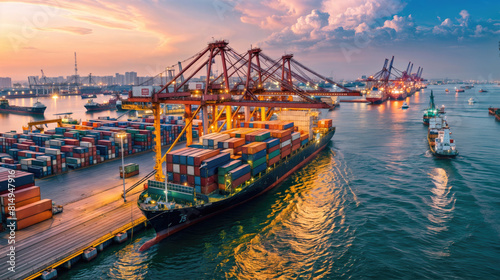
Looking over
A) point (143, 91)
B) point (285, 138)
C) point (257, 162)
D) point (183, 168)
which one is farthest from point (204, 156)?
point (285, 138)

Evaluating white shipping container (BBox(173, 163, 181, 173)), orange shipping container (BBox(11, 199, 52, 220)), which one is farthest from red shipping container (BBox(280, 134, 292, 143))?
orange shipping container (BBox(11, 199, 52, 220))

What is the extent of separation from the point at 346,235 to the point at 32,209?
1152 inches

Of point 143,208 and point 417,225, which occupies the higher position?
point 143,208

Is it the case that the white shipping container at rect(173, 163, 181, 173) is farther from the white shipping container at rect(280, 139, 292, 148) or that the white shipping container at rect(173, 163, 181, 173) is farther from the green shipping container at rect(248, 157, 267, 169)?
the white shipping container at rect(280, 139, 292, 148)

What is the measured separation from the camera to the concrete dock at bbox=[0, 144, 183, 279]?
2277 centimetres

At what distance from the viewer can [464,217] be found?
3222 cm

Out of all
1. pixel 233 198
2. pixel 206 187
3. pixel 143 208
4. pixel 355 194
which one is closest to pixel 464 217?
pixel 355 194

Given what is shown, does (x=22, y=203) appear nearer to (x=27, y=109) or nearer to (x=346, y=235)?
(x=346, y=235)

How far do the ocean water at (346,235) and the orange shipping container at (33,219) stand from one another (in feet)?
26.3

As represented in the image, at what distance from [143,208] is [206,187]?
6.32 m

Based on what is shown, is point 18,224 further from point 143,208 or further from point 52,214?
point 143,208

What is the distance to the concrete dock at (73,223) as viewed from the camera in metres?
22.8

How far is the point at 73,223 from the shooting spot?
1099 inches

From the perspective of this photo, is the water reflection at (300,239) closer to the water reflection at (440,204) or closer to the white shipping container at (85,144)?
the water reflection at (440,204)
